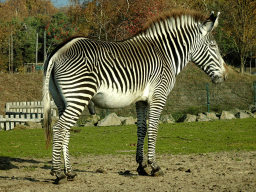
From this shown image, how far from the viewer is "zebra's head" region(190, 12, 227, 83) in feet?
24.4

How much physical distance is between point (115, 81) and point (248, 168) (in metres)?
3.42

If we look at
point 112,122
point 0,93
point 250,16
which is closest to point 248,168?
point 112,122

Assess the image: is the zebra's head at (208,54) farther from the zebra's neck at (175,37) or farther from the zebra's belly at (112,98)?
the zebra's belly at (112,98)

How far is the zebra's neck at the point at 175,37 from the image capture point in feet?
23.6

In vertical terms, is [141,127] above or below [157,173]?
above

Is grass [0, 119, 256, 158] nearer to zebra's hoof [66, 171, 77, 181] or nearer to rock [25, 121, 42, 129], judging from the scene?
rock [25, 121, 42, 129]

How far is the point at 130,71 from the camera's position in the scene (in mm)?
6566

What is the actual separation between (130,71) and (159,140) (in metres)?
6.01

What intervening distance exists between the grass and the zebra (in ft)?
10.3

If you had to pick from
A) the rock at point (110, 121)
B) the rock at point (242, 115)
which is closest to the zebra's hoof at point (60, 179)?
the rock at point (110, 121)

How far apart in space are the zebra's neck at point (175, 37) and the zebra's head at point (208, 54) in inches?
5.9

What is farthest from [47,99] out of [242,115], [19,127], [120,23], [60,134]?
[120,23]

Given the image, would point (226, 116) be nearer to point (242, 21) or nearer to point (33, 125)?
point (33, 125)

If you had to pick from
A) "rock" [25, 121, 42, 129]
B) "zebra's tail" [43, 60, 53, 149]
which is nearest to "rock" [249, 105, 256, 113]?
"rock" [25, 121, 42, 129]
